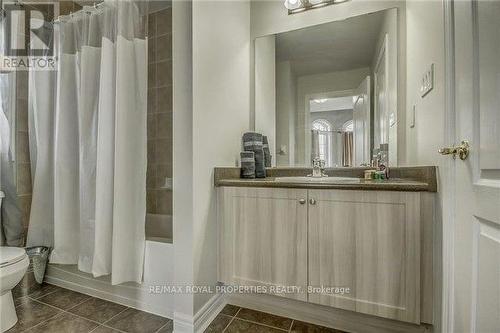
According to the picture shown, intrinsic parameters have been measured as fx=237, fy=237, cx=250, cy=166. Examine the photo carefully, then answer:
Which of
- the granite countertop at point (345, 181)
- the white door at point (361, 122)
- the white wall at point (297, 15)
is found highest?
the white wall at point (297, 15)

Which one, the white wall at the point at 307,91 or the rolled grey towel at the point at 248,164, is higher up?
the white wall at the point at 307,91

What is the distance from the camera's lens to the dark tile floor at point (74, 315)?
4.46 ft

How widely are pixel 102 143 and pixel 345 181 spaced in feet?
4.88

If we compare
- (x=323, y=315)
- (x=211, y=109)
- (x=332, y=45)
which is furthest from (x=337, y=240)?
(x=332, y=45)

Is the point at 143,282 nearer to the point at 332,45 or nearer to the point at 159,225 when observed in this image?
the point at 159,225

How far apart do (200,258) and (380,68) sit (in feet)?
5.74

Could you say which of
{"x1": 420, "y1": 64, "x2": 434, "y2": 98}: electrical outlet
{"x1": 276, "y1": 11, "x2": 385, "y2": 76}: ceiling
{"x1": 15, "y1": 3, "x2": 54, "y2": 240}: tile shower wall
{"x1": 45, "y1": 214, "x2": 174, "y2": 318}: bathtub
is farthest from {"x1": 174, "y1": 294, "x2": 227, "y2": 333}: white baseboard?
{"x1": 276, "y1": 11, "x2": 385, "y2": 76}: ceiling

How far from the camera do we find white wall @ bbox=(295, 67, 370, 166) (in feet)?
5.81

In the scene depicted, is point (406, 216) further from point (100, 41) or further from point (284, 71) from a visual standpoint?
point (100, 41)

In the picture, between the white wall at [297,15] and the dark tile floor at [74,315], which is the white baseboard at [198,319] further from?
the white wall at [297,15]

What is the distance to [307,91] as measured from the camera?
6.11ft

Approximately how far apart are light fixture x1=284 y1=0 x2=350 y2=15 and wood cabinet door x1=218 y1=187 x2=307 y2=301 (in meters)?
1.46

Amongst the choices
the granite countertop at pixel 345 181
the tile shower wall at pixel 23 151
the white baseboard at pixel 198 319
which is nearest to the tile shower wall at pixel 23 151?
the tile shower wall at pixel 23 151

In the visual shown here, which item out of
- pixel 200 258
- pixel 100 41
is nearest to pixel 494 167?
pixel 200 258
